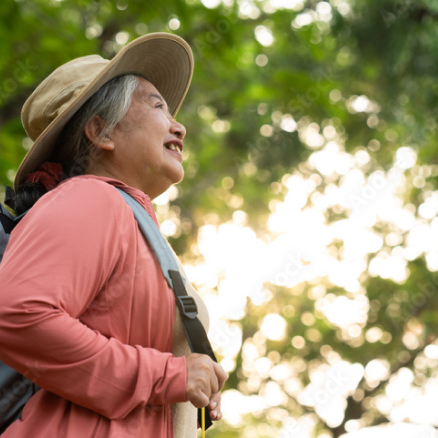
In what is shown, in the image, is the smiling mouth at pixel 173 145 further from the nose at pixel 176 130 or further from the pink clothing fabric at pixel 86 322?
the pink clothing fabric at pixel 86 322

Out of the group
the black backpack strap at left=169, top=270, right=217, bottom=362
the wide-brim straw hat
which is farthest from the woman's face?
the black backpack strap at left=169, top=270, right=217, bottom=362

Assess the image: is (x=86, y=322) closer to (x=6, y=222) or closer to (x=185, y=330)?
(x=185, y=330)

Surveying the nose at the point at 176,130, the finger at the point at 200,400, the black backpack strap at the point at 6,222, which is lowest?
the finger at the point at 200,400

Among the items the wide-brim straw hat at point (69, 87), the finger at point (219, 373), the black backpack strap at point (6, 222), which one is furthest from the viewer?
the wide-brim straw hat at point (69, 87)

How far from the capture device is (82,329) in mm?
1356

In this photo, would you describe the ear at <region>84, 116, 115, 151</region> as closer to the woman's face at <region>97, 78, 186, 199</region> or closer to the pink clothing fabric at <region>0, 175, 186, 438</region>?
the woman's face at <region>97, 78, 186, 199</region>

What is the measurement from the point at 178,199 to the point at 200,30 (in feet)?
17.4

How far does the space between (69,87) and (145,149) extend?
34 cm

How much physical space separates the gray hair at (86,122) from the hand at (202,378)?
83cm

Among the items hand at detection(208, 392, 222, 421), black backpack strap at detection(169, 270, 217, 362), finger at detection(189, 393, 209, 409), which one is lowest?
hand at detection(208, 392, 222, 421)

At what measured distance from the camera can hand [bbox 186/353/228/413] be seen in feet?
4.62

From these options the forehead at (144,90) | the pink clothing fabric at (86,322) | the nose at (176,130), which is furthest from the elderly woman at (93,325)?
the nose at (176,130)

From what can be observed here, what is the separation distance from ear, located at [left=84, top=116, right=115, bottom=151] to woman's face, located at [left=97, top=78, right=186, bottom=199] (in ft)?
0.06

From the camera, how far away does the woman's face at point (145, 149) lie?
1924 millimetres
